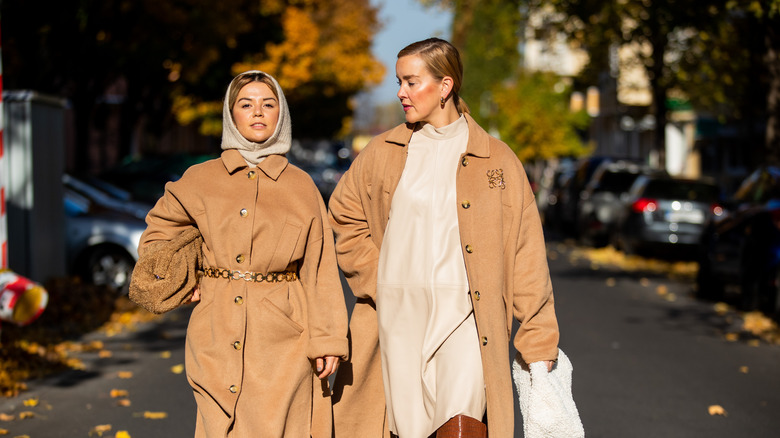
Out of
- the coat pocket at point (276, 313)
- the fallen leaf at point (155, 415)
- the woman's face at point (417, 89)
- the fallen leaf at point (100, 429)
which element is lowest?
the fallen leaf at point (100, 429)

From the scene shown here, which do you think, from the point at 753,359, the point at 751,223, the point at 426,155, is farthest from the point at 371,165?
the point at 751,223

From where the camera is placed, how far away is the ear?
4.17 m

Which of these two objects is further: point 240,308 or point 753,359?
point 753,359

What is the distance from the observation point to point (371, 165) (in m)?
4.31

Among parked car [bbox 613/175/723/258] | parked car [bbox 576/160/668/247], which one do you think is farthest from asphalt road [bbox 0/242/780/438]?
parked car [bbox 576/160/668/247]

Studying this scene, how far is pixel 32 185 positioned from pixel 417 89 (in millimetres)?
7354

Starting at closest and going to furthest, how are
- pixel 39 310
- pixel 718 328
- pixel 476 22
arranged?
pixel 39 310, pixel 718 328, pixel 476 22

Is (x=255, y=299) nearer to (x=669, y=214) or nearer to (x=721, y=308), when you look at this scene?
(x=721, y=308)

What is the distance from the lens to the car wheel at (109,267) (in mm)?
12719

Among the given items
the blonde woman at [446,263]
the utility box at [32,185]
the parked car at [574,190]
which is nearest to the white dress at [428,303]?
the blonde woman at [446,263]

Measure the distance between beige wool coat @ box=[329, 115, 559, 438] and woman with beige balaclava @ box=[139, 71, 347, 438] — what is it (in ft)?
0.65

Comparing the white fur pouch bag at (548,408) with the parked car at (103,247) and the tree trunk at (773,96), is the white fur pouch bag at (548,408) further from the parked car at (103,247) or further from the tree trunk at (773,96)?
the tree trunk at (773,96)

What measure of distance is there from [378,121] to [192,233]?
183 m

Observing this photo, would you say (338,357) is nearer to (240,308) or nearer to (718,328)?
(240,308)
